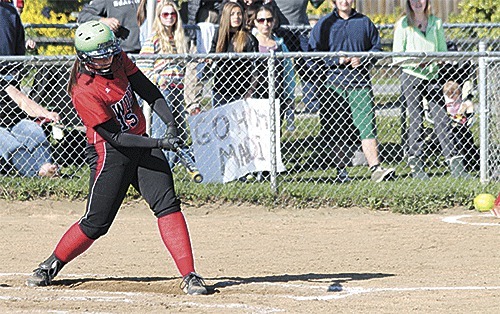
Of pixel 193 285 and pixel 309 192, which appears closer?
pixel 193 285

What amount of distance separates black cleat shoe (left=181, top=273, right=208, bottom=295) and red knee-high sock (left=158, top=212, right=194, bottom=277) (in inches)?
1.9

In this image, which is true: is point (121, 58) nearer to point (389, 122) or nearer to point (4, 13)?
point (4, 13)

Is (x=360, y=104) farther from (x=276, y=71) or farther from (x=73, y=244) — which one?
(x=73, y=244)

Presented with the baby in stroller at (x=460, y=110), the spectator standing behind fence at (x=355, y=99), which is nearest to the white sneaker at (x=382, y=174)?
the spectator standing behind fence at (x=355, y=99)

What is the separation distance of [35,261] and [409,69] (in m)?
5.29

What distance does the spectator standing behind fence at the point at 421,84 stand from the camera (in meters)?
11.7

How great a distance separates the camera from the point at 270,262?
823 cm

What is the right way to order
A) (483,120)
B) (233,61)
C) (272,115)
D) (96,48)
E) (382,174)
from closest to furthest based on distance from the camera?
(96,48) < (272,115) < (483,120) < (233,61) < (382,174)

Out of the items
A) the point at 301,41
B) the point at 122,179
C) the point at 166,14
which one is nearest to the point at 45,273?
the point at 122,179

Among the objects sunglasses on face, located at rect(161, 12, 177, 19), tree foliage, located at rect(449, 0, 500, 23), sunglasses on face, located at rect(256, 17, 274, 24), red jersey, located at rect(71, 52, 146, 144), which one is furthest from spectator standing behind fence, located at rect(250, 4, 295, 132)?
tree foliage, located at rect(449, 0, 500, 23)

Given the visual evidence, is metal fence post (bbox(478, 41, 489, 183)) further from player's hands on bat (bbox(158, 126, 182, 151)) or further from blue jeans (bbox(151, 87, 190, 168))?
player's hands on bat (bbox(158, 126, 182, 151))

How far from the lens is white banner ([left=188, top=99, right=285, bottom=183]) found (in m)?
11.0

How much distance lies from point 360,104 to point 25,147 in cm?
380

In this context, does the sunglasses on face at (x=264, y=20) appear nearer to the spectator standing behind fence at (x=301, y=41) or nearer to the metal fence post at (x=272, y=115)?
the spectator standing behind fence at (x=301, y=41)
